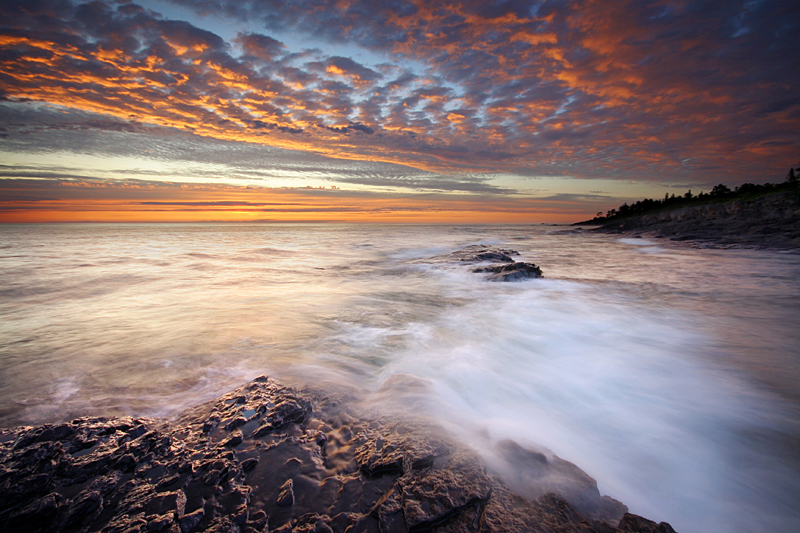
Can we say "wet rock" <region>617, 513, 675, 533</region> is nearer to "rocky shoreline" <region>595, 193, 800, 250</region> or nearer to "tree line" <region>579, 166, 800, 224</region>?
"rocky shoreline" <region>595, 193, 800, 250</region>

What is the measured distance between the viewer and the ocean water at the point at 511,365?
282 centimetres

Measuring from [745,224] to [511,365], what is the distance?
114 feet

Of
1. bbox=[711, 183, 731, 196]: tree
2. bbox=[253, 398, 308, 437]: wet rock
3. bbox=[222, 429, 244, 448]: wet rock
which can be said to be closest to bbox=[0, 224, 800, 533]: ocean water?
bbox=[253, 398, 308, 437]: wet rock

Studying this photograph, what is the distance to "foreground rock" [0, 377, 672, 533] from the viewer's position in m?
1.92

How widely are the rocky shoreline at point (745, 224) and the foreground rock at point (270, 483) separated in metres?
26.7

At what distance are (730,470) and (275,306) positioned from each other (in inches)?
319

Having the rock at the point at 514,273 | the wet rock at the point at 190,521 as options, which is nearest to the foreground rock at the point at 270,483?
the wet rock at the point at 190,521

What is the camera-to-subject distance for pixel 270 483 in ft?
7.32

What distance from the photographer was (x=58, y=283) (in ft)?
34.2

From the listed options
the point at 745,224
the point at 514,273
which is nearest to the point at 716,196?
the point at 745,224

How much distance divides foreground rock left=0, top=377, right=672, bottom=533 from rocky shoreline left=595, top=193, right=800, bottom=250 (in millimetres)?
26710

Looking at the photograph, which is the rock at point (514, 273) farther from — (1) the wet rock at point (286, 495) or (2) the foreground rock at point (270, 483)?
(1) the wet rock at point (286, 495)

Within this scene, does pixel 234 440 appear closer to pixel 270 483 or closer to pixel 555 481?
pixel 270 483

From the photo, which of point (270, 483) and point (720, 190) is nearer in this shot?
point (270, 483)
